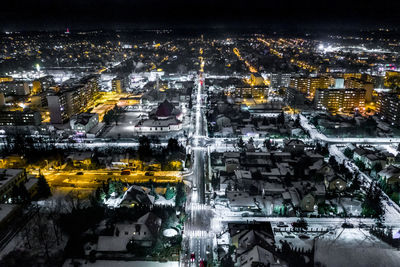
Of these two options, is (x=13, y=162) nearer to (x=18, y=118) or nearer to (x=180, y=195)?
(x=18, y=118)

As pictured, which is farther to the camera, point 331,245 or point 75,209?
point 75,209

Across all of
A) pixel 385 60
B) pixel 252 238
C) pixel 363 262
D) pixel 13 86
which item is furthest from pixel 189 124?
pixel 385 60

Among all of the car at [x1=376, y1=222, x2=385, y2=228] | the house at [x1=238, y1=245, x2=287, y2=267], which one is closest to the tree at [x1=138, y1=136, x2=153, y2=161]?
the house at [x1=238, y1=245, x2=287, y2=267]

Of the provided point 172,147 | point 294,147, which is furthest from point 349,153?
point 172,147

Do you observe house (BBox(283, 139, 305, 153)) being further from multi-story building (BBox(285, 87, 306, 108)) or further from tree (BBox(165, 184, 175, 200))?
multi-story building (BBox(285, 87, 306, 108))

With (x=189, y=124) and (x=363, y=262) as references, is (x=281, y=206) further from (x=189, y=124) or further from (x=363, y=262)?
(x=189, y=124)
